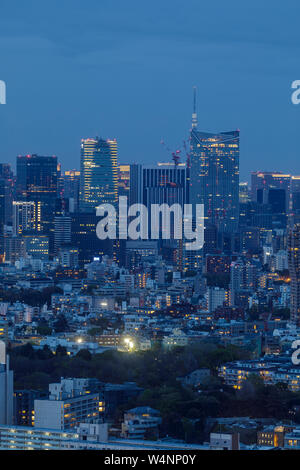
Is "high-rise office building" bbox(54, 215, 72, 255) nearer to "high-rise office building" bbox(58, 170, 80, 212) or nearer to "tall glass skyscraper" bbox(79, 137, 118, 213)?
"tall glass skyscraper" bbox(79, 137, 118, 213)

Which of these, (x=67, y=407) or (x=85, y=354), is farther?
(x=85, y=354)

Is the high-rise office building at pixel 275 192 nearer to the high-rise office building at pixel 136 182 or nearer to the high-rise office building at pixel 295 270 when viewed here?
the high-rise office building at pixel 136 182

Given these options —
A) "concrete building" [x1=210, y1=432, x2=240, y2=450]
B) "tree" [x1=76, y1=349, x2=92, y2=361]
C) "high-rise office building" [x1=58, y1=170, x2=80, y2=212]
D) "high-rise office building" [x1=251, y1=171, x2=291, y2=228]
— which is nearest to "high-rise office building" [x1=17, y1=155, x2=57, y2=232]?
"high-rise office building" [x1=58, y1=170, x2=80, y2=212]

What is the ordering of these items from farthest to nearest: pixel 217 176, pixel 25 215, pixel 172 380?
pixel 217 176 < pixel 25 215 < pixel 172 380

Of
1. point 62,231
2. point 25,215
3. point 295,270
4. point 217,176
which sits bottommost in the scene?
point 295,270

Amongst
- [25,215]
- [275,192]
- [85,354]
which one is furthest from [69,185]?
[85,354]

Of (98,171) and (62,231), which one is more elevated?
(98,171)

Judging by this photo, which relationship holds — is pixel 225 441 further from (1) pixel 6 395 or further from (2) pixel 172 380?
(2) pixel 172 380
